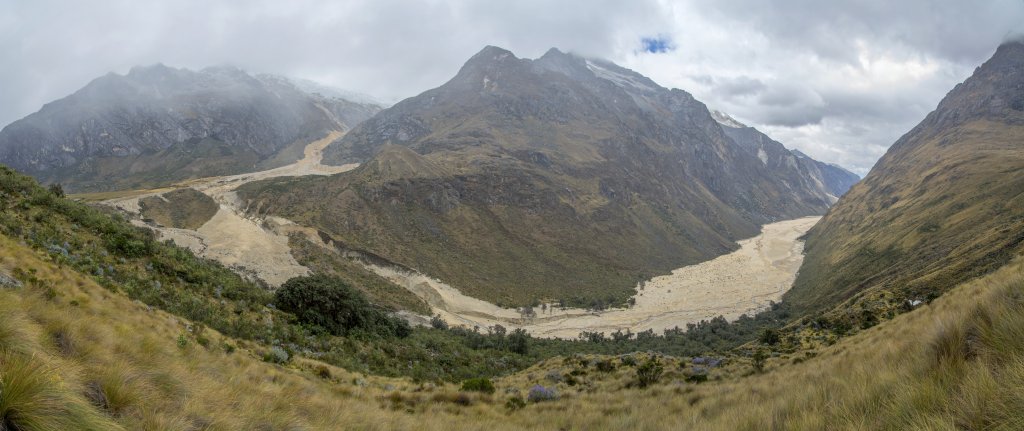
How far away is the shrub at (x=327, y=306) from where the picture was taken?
23000mm

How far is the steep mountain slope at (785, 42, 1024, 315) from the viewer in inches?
1631

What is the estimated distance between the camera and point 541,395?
13492 mm

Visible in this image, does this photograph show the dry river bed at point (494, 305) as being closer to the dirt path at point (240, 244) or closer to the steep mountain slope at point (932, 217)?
the dirt path at point (240, 244)

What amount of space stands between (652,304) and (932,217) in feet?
173

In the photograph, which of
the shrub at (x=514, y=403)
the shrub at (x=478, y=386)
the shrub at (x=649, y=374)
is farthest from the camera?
the shrub at (x=649, y=374)

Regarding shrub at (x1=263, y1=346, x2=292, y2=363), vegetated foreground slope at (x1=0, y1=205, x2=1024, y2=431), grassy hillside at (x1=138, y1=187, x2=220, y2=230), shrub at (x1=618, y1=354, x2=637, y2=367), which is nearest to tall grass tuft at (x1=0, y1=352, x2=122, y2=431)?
vegetated foreground slope at (x1=0, y1=205, x2=1024, y2=431)

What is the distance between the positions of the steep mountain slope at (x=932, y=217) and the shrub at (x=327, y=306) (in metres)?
35.7

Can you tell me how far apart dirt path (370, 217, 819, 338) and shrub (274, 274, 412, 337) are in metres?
31.9

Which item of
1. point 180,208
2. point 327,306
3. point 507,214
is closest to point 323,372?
point 327,306

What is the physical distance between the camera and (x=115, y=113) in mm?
198250

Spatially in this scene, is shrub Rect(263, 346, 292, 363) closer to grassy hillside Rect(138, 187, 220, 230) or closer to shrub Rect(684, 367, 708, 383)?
shrub Rect(684, 367, 708, 383)

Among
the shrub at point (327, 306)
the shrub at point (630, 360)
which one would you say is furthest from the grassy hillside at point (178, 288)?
the shrub at point (630, 360)

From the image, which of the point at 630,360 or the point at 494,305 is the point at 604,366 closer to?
the point at 630,360

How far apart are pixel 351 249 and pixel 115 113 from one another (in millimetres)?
204041
